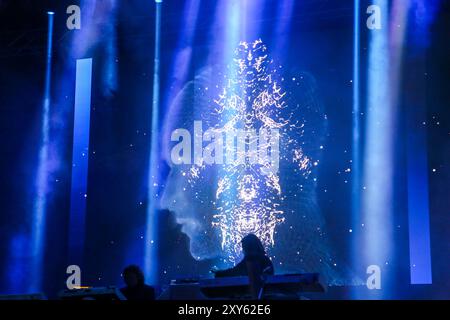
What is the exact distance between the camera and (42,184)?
8.12 metres

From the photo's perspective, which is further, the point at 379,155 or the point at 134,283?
the point at 379,155

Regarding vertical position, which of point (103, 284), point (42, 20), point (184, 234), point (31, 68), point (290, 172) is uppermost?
point (42, 20)

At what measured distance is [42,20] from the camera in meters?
8.12

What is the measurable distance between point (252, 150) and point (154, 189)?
1201 millimetres

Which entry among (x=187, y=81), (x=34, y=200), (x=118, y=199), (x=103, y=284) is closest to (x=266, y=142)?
(x=187, y=81)

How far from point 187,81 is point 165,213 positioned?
1521 millimetres

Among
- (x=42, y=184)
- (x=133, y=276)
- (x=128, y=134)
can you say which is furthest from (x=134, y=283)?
(x=42, y=184)

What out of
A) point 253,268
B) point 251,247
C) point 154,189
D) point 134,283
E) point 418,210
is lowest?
point 134,283

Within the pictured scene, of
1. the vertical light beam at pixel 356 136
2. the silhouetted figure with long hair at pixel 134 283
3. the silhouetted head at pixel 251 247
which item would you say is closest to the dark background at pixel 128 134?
the vertical light beam at pixel 356 136

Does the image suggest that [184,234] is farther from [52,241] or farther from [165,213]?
[52,241]

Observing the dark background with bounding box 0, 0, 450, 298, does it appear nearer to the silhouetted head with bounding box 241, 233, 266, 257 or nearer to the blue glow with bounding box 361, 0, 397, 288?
the blue glow with bounding box 361, 0, 397, 288

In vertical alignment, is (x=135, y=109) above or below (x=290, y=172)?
above

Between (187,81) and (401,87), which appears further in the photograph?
(187,81)

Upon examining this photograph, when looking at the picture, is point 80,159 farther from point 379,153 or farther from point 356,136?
point 379,153
